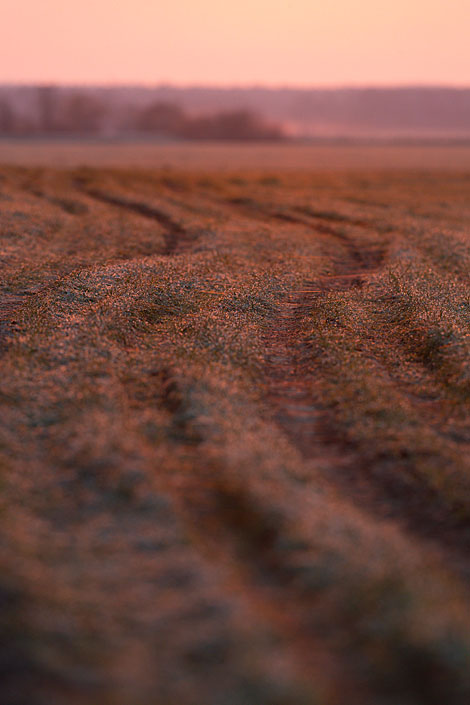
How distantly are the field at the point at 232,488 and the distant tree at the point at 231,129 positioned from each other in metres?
178

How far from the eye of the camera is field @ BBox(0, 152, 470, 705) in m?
6.54

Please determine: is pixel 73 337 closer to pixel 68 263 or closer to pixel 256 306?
pixel 256 306

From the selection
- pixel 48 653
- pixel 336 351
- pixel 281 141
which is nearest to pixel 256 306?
pixel 336 351

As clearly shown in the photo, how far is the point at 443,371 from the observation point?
575 inches

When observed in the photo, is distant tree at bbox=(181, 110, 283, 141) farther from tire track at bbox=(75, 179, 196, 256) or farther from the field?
the field

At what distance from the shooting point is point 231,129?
638 feet

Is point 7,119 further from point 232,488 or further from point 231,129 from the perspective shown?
point 232,488

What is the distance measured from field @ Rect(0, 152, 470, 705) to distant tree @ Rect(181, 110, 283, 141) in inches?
7020

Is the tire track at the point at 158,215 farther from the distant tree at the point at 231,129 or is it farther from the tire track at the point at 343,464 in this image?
the distant tree at the point at 231,129

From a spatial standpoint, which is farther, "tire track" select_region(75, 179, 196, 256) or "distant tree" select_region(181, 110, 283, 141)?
"distant tree" select_region(181, 110, 283, 141)

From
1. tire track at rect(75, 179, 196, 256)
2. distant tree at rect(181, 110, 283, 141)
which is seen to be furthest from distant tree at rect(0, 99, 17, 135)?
tire track at rect(75, 179, 196, 256)

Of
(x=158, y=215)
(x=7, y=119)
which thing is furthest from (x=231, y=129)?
(x=158, y=215)

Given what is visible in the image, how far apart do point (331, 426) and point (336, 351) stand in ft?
13.0

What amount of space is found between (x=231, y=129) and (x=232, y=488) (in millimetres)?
198892
